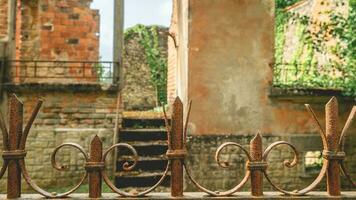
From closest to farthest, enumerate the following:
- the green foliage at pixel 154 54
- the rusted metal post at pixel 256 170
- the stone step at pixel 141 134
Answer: the rusted metal post at pixel 256 170 → the stone step at pixel 141 134 → the green foliage at pixel 154 54

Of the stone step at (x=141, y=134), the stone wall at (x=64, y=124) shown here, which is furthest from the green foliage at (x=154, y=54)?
the stone wall at (x=64, y=124)

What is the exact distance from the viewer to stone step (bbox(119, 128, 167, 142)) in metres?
8.42

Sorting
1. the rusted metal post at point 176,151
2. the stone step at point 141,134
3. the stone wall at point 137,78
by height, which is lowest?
the stone step at point 141,134

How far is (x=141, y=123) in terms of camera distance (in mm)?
9016

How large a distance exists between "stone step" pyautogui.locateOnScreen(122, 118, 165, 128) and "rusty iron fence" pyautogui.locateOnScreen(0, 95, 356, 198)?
7.14 meters

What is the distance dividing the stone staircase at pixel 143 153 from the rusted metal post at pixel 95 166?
18.3ft

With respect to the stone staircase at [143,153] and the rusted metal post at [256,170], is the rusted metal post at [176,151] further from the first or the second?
the stone staircase at [143,153]

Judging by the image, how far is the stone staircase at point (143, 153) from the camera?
7551 mm

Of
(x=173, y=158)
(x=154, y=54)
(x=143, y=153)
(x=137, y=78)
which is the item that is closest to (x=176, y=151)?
(x=173, y=158)

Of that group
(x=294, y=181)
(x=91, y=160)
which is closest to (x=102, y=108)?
(x=294, y=181)

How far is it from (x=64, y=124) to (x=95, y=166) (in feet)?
21.5

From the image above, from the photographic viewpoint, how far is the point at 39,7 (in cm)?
1003

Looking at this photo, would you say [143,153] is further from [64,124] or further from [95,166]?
[95,166]

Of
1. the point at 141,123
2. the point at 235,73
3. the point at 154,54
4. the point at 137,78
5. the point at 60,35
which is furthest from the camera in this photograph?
the point at 154,54
